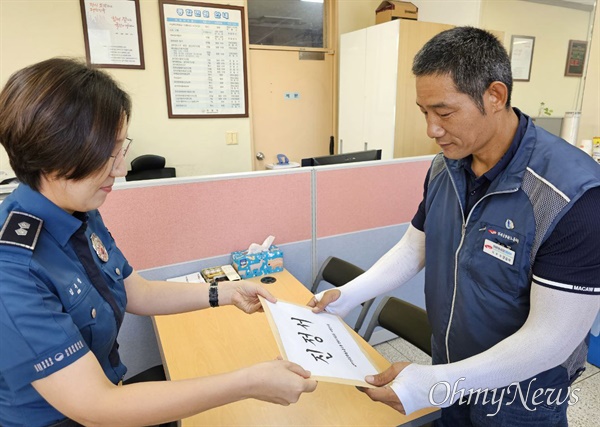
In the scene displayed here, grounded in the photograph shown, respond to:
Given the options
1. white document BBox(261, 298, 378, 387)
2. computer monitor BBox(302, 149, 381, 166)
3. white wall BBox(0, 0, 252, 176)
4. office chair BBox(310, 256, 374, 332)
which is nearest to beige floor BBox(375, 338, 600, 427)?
office chair BBox(310, 256, 374, 332)

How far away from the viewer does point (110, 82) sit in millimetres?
818

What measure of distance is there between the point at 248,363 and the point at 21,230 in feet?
2.62

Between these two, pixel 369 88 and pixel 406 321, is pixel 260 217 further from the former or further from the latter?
pixel 369 88

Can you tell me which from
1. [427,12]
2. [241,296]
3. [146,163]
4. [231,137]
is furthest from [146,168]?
[427,12]

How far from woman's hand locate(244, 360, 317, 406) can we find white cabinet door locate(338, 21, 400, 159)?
2855 mm

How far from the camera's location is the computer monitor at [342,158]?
2.12 m

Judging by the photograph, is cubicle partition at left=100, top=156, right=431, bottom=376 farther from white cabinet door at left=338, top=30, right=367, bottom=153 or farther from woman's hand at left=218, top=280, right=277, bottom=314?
white cabinet door at left=338, top=30, right=367, bottom=153

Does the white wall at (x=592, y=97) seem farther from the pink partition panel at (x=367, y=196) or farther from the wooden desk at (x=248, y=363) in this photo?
the wooden desk at (x=248, y=363)

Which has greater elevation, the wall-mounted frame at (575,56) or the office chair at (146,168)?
the wall-mounted frame at (575,56)

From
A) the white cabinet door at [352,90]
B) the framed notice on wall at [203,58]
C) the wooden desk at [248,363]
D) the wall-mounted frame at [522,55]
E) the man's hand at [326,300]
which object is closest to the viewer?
the wooden desk at [248,363]

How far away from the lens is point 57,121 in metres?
0.72

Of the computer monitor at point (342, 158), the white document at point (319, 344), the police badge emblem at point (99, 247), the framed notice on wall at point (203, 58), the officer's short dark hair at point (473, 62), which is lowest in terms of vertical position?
the white document at point (319, 344)

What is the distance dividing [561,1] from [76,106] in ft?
17.3

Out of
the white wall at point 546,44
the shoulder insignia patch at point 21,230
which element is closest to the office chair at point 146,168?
the shoulder insignia patch at point 21,230
